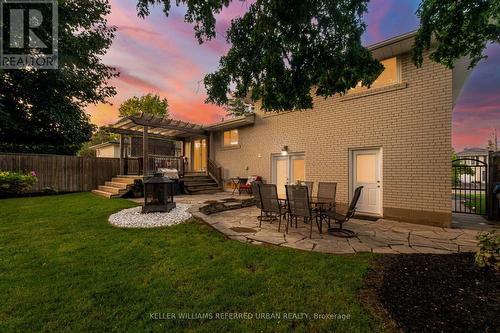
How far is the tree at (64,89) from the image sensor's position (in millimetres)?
9914

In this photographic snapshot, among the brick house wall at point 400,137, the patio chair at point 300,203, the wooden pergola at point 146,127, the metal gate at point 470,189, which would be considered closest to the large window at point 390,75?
the brick house wall at point 400,137

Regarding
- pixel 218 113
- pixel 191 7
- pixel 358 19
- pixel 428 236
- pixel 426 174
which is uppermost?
pixel 218 113

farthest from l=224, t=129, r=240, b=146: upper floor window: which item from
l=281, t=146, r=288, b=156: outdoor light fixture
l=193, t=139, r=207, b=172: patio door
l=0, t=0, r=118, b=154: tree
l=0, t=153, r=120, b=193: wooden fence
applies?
l=0, t=0, r=118, b=154: tree

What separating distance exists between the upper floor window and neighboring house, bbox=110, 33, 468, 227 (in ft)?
8.32

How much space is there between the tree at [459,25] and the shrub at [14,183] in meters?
13.9

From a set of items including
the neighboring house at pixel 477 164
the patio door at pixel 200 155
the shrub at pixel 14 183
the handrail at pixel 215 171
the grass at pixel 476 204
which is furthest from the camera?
the patio door at pixel 200 155

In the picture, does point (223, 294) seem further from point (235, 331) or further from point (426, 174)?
point (426, 174)

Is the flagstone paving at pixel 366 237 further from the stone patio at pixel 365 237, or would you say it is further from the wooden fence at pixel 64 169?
the wooden fence at pixel 64 169

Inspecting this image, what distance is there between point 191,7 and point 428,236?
264 inches

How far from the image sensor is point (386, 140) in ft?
21.6

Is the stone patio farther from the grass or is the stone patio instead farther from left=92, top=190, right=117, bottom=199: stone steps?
left=92, top=190, right=117, bottom=199: stone steps

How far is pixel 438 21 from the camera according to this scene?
322 centimetres

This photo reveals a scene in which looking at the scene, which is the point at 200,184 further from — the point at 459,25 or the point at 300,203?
the point at 459,25

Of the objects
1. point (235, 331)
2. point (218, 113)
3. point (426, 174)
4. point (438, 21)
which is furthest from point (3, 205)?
point (218, 113)
